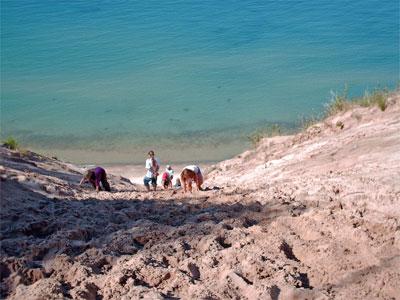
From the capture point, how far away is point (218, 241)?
5254mm

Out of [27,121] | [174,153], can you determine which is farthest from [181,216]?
[27,121]

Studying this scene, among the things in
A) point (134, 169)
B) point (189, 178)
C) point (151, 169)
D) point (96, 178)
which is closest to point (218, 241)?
point (189, 178)

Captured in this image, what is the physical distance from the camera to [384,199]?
19.0 feet

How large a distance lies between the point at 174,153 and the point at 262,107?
5.23 meters

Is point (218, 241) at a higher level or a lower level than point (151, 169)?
lower

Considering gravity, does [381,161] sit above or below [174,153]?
below

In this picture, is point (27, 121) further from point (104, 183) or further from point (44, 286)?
point (44, 286)

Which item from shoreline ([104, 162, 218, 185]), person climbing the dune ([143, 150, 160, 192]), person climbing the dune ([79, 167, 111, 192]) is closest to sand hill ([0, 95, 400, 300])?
person climbing the dune ([79, 167, 111, 192])

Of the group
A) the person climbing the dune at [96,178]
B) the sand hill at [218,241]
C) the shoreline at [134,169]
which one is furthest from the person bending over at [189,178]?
the shoreline at [134,169]

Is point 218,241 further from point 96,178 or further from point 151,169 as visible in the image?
point 151,169

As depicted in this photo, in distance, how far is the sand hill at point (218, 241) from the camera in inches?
169

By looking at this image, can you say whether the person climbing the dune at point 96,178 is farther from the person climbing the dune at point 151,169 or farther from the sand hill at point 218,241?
the sand hill at point 218,241

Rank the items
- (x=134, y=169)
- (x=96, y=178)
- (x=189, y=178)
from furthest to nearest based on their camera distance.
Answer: (x=134, y=169)
(x=96, y=178)
(x=189, y=178)

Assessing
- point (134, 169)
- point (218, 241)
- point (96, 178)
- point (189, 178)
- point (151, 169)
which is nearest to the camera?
point (218, 241)
